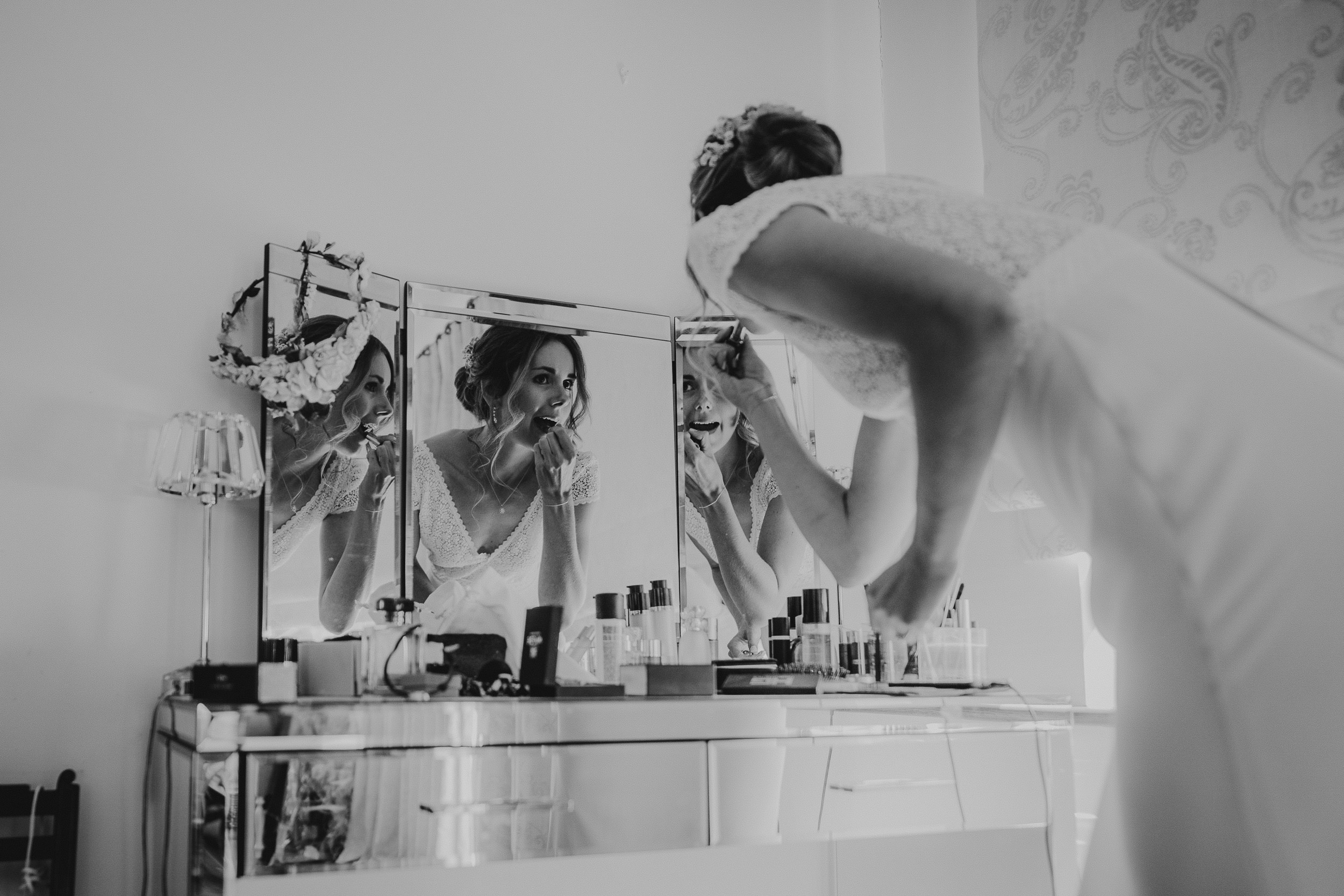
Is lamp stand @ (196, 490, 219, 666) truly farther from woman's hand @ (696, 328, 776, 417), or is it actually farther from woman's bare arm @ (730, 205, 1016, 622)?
woman's bare arm @ (730, 205, 1016, 622)

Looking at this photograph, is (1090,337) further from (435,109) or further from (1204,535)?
(435,109)

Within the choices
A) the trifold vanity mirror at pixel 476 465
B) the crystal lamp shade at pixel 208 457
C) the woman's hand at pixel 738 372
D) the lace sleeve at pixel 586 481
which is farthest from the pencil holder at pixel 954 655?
the crystal lamp shade at pixel 208 457

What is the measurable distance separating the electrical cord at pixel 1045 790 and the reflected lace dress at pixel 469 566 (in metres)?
0.88

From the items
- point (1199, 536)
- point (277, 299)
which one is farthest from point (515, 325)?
point (1199, 536)

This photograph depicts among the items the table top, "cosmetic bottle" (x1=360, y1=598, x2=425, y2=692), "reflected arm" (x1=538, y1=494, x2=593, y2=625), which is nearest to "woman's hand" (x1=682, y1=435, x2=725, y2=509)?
"reflected arm" (x1=538, y1=494, x2=593, y2=625)

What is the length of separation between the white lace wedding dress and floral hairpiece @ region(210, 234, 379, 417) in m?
1.42

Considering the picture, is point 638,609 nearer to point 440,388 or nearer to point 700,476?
point 700,476

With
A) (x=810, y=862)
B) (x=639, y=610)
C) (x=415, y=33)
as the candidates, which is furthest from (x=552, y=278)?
(x=810, y=862)

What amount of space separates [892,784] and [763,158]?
100 cm

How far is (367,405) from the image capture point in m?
2.03

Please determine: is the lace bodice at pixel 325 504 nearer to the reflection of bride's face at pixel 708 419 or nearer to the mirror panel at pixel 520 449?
the mirror panel at pixel 520 449

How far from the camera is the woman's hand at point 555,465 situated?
215cm

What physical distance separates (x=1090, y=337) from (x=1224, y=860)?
1.06 feet

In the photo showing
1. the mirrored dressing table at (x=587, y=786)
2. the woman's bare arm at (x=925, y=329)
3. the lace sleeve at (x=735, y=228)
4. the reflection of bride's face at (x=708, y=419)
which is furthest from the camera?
the reflection of bride's face at (x=708, y=419)
